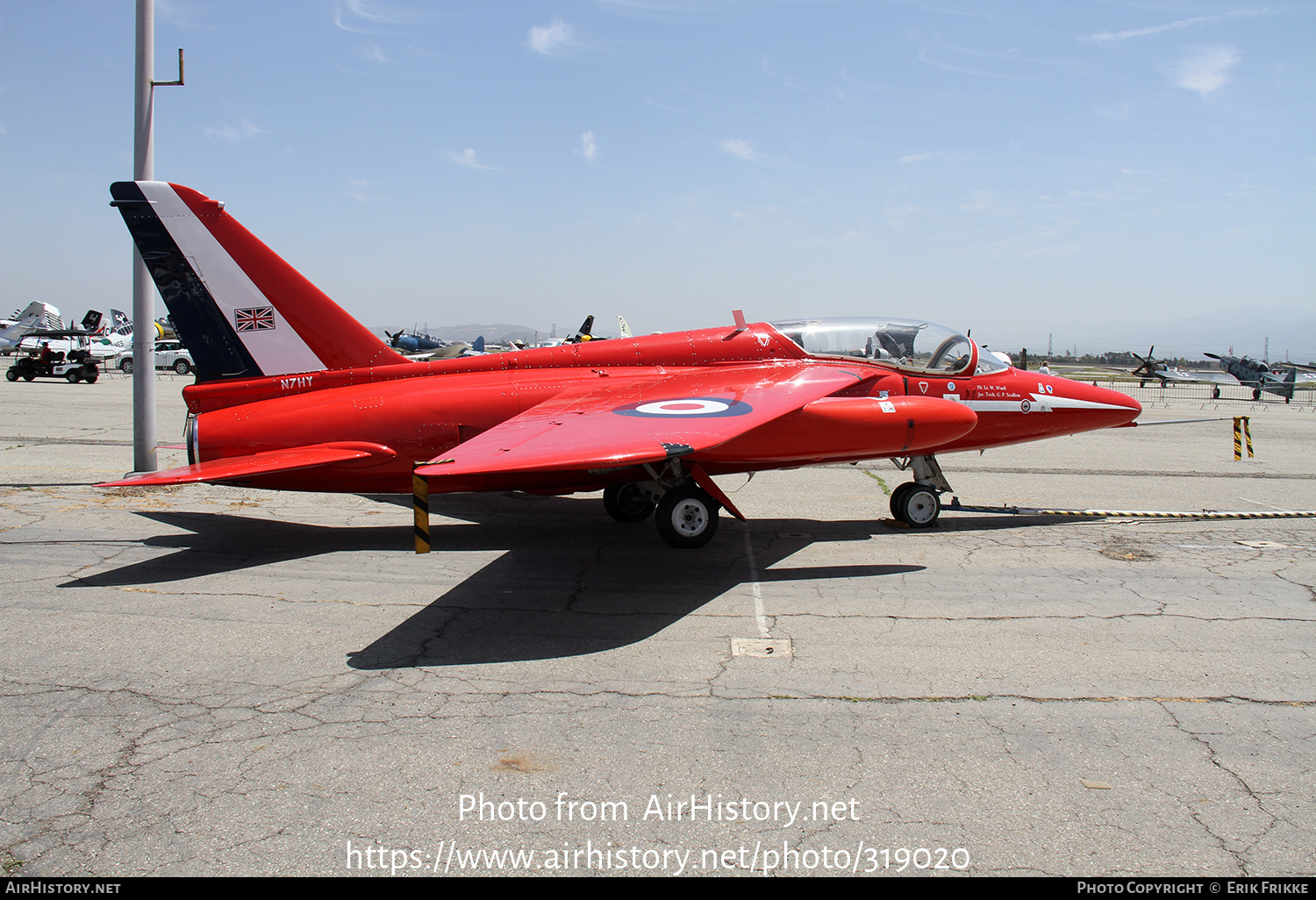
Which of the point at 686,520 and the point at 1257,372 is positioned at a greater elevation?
the point at 1257,372

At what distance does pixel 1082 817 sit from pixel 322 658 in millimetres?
4955

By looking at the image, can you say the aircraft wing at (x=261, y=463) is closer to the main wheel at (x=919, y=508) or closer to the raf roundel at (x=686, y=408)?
the raf roundel at (x=686, y=408)

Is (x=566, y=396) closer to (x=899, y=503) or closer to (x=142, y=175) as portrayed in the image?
(x=899, y=503)

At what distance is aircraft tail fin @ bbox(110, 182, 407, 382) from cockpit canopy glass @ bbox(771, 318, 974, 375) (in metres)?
6.24

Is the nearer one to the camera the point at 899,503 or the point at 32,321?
the point at 899,503

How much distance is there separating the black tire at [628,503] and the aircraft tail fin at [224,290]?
157 inches

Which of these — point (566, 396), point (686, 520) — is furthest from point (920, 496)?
point (566, 396)

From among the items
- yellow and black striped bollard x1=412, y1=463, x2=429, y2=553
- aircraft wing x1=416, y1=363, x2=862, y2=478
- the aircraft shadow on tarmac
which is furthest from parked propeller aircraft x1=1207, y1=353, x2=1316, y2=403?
yellow and black striped bollard x1=412, y1=463, x2=429, y2=553

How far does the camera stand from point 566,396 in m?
9.74

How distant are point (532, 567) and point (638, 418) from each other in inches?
78.2

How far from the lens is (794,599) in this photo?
24.0 ft

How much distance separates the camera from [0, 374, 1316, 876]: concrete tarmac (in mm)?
3625

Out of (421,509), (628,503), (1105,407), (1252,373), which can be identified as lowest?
(628,503)

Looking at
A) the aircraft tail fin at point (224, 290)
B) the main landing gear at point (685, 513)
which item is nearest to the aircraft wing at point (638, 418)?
the main landing gear at point (685, 513)
